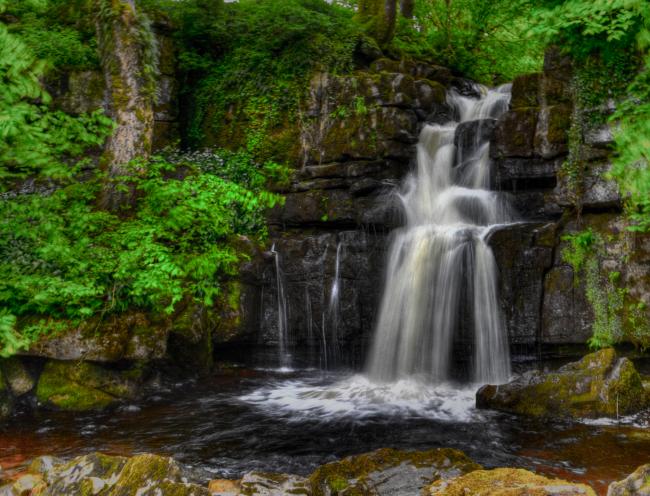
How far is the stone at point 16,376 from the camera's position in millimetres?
7055

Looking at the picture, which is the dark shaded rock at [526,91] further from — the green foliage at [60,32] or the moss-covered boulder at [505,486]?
the green foliage at [60,32]

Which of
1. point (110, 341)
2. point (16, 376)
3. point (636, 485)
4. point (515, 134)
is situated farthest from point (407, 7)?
point (636, 485)

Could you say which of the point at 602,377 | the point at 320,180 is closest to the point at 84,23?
the point at 320,180

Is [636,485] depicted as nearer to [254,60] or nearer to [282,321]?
[282,321]

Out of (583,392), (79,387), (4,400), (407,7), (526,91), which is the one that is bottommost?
(4,400)

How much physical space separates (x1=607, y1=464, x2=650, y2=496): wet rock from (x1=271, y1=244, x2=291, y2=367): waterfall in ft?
22.7

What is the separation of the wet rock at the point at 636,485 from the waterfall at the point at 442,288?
510 centimetres

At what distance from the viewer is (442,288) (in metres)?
8.83

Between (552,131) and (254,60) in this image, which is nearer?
(552,131)

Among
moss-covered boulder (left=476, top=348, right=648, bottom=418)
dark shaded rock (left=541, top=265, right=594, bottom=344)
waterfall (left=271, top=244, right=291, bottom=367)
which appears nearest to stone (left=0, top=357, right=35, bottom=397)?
waterfall (left=271, top=244, right=291, bottom=367)

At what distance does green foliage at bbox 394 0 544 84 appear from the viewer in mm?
15117

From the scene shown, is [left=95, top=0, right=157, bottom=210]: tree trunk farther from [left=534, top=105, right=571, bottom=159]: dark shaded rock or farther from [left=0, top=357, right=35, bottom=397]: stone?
[left=534, top=105, right=571, bottom=159]: dark shaded rock

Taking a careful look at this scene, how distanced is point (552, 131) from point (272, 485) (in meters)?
7.84

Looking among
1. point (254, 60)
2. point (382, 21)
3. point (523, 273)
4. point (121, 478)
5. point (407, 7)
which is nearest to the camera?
point (121, 478)
